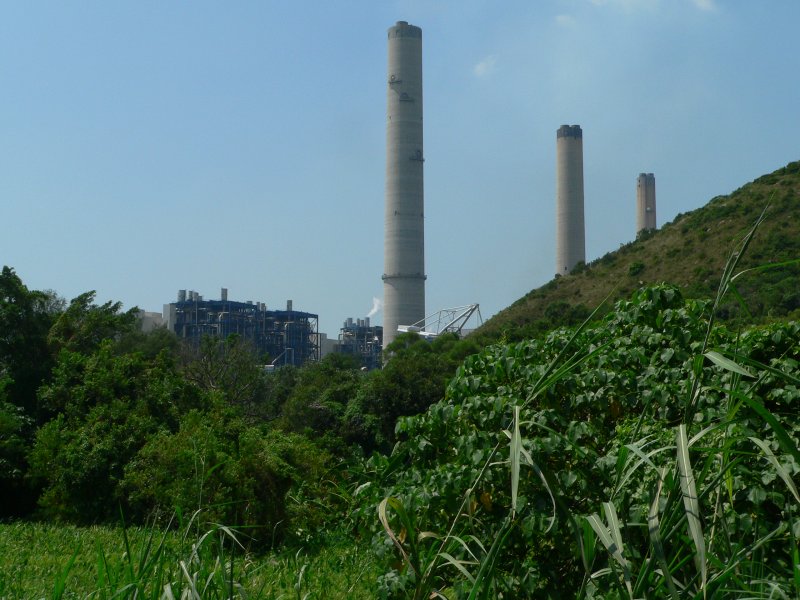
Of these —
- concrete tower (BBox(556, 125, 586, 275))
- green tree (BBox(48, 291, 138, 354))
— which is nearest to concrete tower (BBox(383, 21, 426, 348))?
concrete tower (BBox(556, 125, 586, 275))

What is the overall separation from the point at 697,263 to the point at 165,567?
1533 inches

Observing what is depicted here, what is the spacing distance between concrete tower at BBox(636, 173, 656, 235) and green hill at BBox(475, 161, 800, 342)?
41.9 m

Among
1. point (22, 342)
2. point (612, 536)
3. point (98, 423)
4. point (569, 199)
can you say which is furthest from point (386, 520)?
point (569, 199)

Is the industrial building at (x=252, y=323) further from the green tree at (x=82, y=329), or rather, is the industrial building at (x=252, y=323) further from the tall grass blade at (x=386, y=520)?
the tall grass blade at (x=386, y=520)

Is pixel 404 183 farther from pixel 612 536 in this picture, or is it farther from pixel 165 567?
pixel 612 536

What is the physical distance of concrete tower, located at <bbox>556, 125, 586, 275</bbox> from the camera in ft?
271

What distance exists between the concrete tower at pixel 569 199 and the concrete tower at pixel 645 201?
39.6ft

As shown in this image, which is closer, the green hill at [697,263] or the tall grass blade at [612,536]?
the tall grass blade at [612,536]

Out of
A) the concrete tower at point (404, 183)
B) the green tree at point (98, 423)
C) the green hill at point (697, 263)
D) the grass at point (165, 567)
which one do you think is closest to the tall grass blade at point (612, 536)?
the grass at point (165, 567)

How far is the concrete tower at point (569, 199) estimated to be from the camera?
3255 inches

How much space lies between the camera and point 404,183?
6800 cm

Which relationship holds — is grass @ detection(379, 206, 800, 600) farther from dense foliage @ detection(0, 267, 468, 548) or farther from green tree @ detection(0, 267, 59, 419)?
green tree @ detection(0, 267, 59, 419)

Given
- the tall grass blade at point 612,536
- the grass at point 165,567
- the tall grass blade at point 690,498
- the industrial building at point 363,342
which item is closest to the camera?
the tall grass blade at point 690,498

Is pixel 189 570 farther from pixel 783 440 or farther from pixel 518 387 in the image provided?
pixel 518 387
